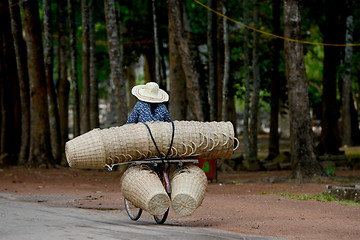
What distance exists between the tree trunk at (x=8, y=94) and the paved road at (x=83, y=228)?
14089 millimetres

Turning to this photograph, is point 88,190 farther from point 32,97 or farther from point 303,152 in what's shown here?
point 32,97

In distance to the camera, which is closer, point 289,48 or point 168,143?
point 168,143

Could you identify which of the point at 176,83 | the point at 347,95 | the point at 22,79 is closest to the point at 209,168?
the point at 176,83

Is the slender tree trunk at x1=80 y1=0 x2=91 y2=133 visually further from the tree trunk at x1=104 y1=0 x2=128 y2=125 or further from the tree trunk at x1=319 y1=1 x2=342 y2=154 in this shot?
the tree trunk at x1=319 y1=1 x2=342 y2=154

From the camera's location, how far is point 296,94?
1677cm

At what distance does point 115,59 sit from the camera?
65.4 ft

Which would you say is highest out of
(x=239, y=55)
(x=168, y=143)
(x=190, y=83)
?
(x=239, y=55)

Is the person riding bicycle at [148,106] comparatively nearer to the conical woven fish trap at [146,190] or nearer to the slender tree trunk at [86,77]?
the conical woven fish trap at [146,190]

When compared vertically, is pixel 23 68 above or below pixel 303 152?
above

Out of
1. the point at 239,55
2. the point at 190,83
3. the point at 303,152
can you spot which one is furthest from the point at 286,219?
the point at 239,55

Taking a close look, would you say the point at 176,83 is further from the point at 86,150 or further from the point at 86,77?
the point at 86,150

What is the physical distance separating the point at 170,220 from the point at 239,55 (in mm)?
25197

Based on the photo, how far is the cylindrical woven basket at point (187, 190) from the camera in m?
8.43

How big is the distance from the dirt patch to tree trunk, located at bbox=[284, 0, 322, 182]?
1.57ft
